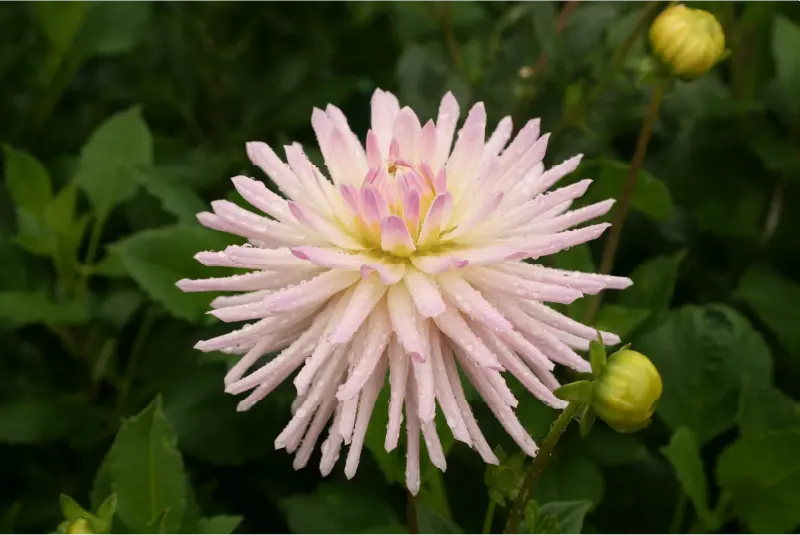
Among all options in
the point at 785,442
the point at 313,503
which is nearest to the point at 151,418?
the point at 313,503

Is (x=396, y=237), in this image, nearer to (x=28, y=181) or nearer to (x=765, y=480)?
(x=765, y=480)

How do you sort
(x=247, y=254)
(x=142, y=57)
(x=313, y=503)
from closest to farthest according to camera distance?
1. (x=247, y=254)
2. (x=313, y=503)
3. (x=142, y=57)

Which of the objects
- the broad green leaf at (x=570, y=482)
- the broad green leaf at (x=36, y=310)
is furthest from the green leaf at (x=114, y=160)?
the broad green leaf at (x=570, y=482)

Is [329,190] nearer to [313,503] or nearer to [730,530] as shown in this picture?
Answer: [313,503]

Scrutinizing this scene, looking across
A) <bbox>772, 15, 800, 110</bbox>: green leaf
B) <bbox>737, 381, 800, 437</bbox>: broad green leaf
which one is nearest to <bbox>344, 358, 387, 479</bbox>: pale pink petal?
<bbox>737, 381, 800, 437</bbox>: broad green leaf

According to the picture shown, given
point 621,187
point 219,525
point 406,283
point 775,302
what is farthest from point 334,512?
point 775,302

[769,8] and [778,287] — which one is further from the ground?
[769,8]
